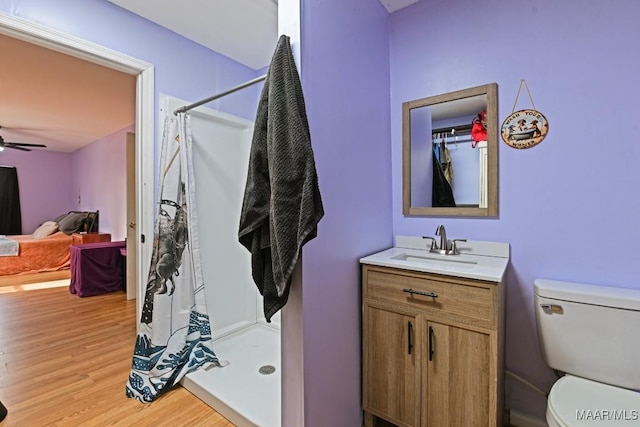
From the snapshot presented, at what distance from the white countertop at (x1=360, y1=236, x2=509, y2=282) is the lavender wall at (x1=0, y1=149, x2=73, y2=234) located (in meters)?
7.94

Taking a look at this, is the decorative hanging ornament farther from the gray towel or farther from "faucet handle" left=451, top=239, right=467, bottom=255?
the gray towel

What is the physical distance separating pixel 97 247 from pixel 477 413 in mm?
4528

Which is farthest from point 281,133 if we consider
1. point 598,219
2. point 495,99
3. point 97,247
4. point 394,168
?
point 97,247

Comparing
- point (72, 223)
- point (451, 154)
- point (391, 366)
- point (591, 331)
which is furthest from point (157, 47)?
point (72, 223)

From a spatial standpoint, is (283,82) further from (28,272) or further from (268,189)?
(28,272)

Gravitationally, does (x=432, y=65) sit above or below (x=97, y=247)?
above

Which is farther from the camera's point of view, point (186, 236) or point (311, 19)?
point (186, 236)

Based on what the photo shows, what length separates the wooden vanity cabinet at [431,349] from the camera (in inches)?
48.6

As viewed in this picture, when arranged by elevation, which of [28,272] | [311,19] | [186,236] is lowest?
[28,272]

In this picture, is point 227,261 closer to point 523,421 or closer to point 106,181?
point 523,421

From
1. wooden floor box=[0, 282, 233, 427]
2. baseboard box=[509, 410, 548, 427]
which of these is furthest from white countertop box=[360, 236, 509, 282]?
wooden floor box=[0, 282, 233, 427]

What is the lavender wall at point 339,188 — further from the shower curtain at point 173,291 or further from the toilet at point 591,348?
the shower curtain at point 173,291

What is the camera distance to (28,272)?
15.9ft

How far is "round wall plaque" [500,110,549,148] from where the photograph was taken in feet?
5.03
